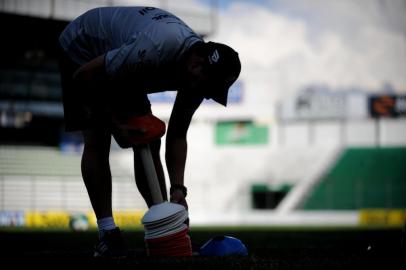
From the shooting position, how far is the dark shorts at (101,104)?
3.57 m

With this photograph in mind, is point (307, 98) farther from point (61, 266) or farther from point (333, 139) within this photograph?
point (61, 266)

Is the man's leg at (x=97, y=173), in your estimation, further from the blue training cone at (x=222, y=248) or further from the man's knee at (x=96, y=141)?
the blue training cone at (x=222, y=248)

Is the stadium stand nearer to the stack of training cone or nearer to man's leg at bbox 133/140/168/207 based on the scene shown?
man's leg at bbox 133/140/168/207

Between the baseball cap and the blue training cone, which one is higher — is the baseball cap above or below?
above

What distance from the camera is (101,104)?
3.65 m

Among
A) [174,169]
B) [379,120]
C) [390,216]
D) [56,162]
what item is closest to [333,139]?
[379,120]

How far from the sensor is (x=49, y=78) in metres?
26.1

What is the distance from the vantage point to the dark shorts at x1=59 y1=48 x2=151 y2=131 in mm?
3566

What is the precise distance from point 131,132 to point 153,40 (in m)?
0.46

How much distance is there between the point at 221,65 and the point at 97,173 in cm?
95

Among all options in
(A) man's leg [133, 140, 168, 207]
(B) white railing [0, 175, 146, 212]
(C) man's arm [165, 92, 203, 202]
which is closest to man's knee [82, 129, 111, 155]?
(A) man's leg [133, 140, 168, 207]

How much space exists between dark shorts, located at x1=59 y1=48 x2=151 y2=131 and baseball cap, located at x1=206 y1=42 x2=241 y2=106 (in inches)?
15.3

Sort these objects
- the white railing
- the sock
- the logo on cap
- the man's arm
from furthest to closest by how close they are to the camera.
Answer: the white railing → the man's arm → the sock → the logo on cap

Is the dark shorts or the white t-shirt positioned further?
the dark shorts
